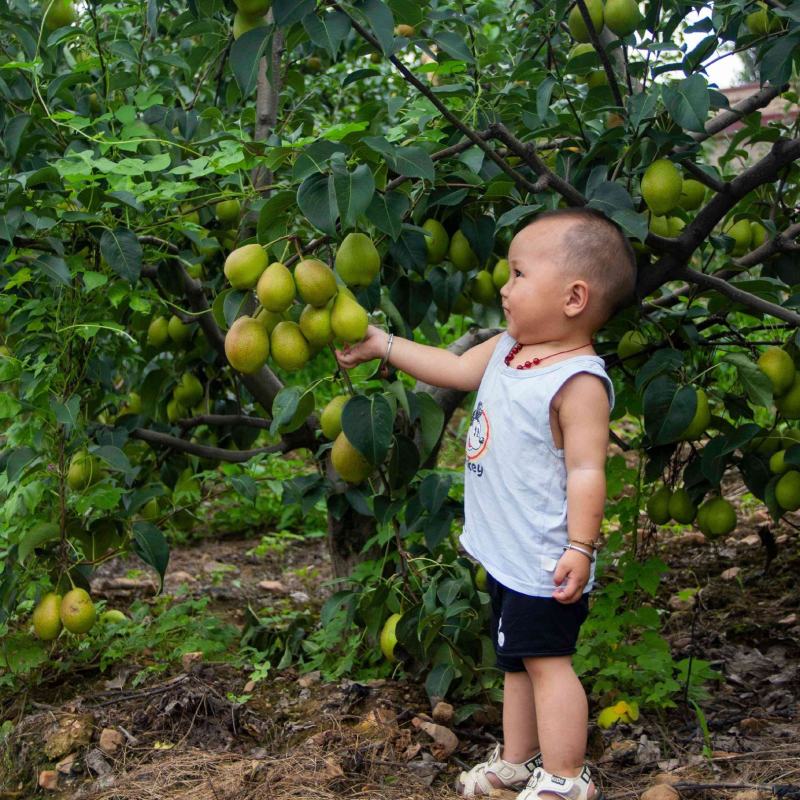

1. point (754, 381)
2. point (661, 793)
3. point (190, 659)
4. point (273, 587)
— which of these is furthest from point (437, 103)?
point (273, 587)

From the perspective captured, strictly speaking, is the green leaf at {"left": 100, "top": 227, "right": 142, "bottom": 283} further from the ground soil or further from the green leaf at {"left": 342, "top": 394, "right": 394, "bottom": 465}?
the ground soil

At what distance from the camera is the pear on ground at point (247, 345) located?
172 cm

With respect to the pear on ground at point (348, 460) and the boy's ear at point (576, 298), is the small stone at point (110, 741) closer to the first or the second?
the pear on ground at point (348, 460)

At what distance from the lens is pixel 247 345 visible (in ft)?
5.63

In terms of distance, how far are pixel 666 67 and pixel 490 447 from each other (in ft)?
2.54

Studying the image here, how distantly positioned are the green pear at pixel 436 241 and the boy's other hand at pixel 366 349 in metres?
0.36

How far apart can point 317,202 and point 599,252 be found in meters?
0.50

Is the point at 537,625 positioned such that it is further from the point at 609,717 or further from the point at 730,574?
the point at 730,574

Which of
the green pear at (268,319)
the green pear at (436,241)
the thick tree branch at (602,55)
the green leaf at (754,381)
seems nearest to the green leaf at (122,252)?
the green pear at (268,319)

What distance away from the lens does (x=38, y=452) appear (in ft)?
7.31

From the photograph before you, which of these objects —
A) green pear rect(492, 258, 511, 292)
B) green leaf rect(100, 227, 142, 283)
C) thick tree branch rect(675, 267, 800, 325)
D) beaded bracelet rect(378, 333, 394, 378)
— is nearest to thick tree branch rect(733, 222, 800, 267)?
thick tree branch rect(675, 267, 800, 325)

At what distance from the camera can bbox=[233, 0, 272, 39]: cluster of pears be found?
1778mm

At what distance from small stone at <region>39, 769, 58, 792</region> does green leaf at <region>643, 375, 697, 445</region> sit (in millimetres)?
1430

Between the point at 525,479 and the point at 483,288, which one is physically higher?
the point at 483,288
